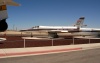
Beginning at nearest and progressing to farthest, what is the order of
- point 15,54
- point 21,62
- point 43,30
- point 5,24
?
point 5,24, point 21,62, point 15,54, point 43,30

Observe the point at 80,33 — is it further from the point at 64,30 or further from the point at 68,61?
the point at 68,61

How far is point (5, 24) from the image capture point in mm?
9984

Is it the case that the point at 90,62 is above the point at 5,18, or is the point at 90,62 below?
below

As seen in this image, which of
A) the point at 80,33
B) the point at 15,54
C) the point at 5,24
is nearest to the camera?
the point at 5,24

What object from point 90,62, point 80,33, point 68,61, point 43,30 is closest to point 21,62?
point 68,61

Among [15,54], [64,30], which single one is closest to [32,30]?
[64,30]

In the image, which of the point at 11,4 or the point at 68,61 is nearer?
the point at 11,4

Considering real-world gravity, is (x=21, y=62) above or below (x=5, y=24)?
below

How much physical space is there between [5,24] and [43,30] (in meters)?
38.8

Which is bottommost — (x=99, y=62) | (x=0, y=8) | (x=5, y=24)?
(x=99, y=62)

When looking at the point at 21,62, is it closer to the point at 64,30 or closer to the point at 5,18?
the point at 5,18

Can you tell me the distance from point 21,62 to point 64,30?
38166 millimetres

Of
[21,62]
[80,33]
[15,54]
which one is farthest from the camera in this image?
[80,33]

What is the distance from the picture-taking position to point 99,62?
38.2 feet
